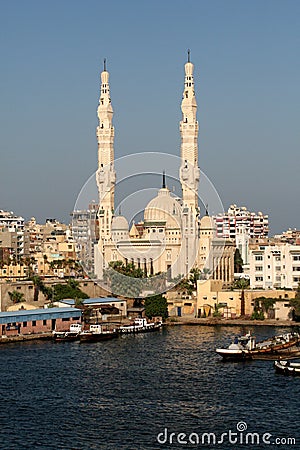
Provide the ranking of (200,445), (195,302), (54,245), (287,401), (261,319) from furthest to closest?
(54,245) < (195,302) < (261,319) < (287,401) < (200,445)

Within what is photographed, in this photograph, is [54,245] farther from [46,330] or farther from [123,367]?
[123,367]

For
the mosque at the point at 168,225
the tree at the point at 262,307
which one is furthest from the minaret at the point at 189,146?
the tree at the point at 262,307

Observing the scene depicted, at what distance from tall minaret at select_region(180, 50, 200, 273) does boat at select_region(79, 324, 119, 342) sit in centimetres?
1368

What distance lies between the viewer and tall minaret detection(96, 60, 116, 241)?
40.7 meters

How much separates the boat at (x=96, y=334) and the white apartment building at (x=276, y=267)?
716 centimetres

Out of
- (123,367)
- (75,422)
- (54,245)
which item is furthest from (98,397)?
(54,245)

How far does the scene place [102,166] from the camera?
4088 cm

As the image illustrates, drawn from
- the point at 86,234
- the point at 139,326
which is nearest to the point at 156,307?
the point at 139,326

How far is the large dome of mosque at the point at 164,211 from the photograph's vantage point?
131ft

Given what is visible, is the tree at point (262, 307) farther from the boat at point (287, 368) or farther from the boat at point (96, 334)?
the boat at point (287, 368)

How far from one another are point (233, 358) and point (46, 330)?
6853mm

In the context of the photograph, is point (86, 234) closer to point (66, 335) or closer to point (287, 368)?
point (66, 335)

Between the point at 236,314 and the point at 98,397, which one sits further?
the point at 236,314

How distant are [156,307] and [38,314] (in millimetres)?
4607
